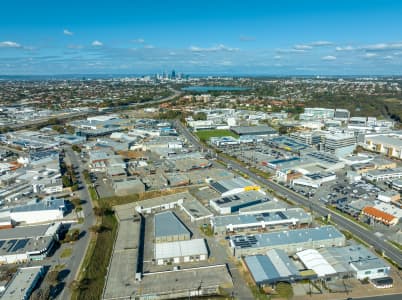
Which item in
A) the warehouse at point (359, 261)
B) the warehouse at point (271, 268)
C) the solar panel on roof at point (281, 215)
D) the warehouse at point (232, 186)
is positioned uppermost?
the warehouse at point (232, 186)

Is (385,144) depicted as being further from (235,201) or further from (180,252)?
(180,252)

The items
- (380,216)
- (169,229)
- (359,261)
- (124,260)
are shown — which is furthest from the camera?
(380,216)

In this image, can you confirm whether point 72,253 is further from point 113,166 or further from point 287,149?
point 287,149

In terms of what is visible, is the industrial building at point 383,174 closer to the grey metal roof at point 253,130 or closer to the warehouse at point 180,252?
the grey metal roof at point 253,130

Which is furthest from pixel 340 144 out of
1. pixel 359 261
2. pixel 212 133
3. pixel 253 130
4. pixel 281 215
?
pixel 359 261

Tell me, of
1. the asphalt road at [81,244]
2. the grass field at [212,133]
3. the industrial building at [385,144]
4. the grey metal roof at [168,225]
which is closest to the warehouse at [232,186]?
the grey metal roof at [168,225]

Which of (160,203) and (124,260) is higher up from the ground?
(160,203)

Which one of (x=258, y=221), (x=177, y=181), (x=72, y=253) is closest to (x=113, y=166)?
(x=177, y=181)
